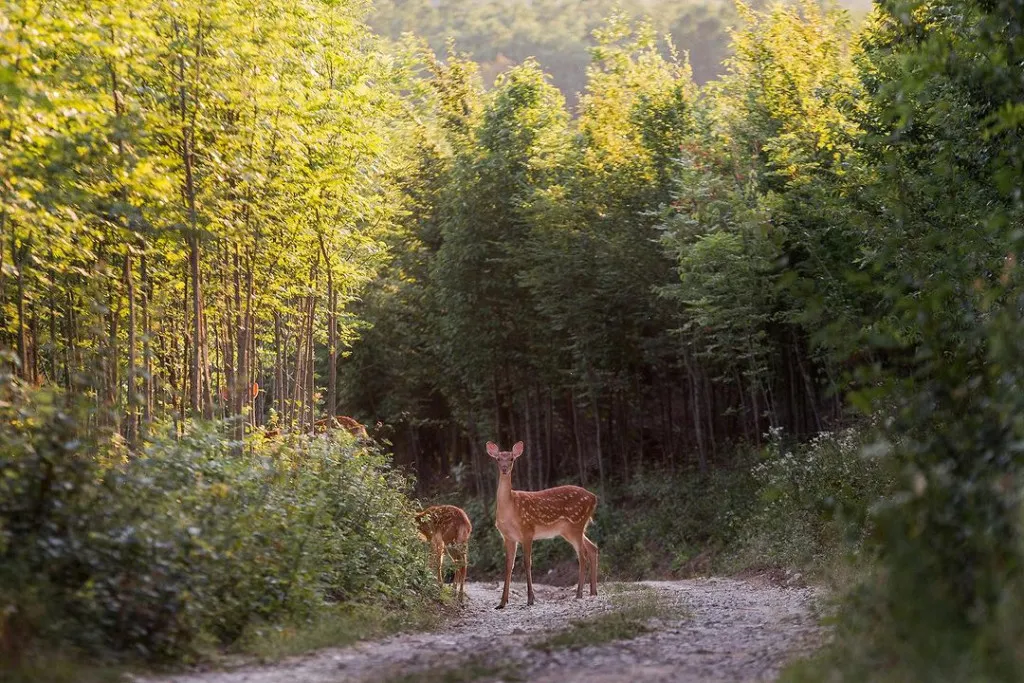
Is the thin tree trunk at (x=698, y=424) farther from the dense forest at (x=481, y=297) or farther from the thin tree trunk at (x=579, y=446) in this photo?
the thin tree trunk at (x=579, y=446)

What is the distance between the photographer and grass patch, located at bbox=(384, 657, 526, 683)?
801cm

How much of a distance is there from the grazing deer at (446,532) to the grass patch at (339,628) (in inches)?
121

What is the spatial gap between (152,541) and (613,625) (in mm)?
4291

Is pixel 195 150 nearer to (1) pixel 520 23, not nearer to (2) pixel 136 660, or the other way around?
(2) pixel 136 660

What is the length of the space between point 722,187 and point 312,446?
503 inches

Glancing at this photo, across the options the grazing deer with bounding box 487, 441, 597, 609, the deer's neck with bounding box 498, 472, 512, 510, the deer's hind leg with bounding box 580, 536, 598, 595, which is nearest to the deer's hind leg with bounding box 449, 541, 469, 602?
the grazing deer with bounding box 487, 441, 597, 609

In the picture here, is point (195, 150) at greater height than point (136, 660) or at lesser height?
greater

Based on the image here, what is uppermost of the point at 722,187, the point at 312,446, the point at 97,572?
the point at 722,187

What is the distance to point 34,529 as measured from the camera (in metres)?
8.51

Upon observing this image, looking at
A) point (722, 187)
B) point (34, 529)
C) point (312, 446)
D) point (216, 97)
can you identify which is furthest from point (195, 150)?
point (722, 187)

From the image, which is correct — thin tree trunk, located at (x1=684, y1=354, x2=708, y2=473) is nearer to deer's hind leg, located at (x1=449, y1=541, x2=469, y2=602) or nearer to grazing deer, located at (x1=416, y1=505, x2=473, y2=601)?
grazing deer, located at (x1=416, y1=505, x2=473, y2=601)

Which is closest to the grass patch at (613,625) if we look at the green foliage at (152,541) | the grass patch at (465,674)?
the grass patch at (465,674)

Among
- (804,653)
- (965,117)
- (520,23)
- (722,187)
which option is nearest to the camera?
(804,653)

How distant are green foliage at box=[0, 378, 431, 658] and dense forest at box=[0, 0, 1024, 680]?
0.10ft
